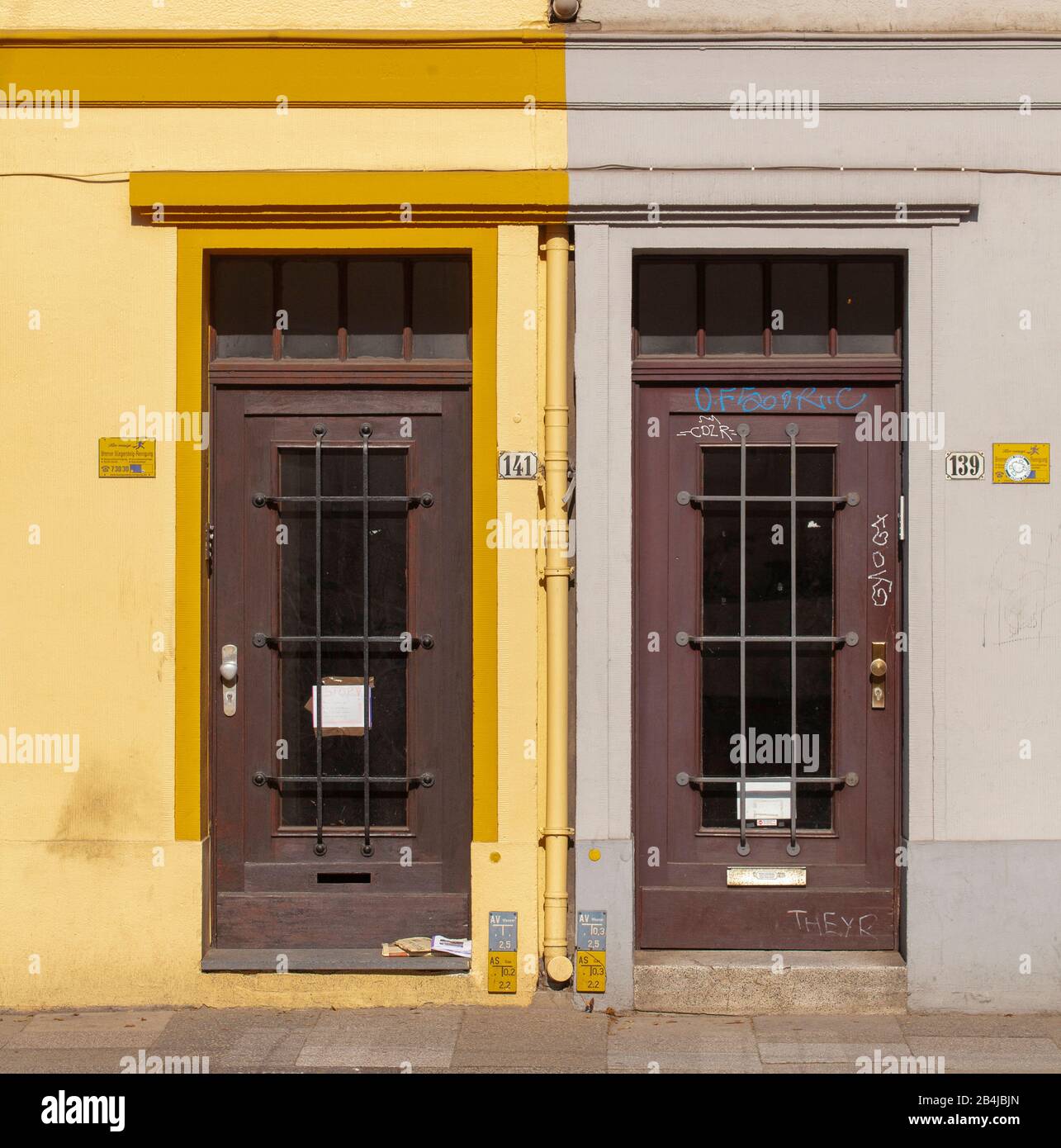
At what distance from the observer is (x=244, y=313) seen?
233 inches

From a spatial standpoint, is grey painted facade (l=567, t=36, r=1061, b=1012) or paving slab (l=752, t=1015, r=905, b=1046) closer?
paving slab (l=752, t=1015, r=905, b=1046)

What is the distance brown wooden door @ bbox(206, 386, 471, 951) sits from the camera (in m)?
5.87

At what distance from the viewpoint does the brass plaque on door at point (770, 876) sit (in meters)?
5.80

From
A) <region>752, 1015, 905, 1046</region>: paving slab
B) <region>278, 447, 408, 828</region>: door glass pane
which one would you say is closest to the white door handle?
<region>278, 447, 408, 828</region>: door glass pane

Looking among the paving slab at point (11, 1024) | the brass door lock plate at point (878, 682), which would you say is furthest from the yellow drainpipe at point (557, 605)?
the paving slab at point (11, 1024)

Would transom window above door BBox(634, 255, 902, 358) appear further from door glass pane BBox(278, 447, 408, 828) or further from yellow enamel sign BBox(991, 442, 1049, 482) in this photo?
door glass pane BBox(278, 447, 408, 828)

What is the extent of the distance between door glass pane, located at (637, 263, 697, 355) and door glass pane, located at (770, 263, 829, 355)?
14.2 inches

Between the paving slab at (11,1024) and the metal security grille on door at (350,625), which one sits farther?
the metal security grille on door at (350,625)

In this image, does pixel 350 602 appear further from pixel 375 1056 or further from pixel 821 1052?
pixel 821 1052

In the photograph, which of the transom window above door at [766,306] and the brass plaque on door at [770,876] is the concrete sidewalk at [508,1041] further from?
the transom window above door at [766,306]

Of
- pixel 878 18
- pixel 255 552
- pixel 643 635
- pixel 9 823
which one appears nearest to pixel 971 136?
pixel 878 18

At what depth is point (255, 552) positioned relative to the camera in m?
5.89

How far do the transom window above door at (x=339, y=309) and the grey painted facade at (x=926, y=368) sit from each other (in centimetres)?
63

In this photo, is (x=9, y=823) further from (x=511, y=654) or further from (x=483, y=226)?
(x=483, y=226)
